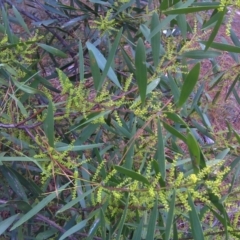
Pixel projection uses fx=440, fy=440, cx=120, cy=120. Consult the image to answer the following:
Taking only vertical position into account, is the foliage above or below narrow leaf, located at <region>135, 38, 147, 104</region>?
below

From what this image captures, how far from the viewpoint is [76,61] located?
3.73 ft

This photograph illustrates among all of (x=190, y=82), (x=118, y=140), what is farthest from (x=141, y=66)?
(x=118, y=140)

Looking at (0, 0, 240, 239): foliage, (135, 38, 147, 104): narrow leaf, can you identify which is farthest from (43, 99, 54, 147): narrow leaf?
(135, 38, 147, 104): narrow leaf

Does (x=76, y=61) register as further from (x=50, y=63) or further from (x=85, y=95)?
(x=85, y=95)

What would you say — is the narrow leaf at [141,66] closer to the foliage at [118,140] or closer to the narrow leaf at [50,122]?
the foliage at [118,140]

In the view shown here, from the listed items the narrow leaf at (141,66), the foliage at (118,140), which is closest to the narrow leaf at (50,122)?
the foliage at (118,140)

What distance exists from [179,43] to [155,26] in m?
0.34

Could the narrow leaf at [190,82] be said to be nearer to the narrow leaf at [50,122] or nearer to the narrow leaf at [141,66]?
the narrow leaf at [141,66]

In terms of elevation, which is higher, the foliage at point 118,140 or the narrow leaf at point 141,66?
the narrow leaf at point 141,66

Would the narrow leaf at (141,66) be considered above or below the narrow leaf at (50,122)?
above

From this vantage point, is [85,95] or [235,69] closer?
[85,95]

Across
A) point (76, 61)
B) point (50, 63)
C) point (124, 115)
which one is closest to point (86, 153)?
point (124, 115)

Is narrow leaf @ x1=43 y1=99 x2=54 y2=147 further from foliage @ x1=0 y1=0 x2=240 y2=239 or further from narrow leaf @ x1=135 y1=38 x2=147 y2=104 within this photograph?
narrow leaf @ x1=135 y1=38 x2=147 y2=104

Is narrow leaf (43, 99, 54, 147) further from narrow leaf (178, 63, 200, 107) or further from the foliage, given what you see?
narrow leaf (178, 63, 200, 107)
